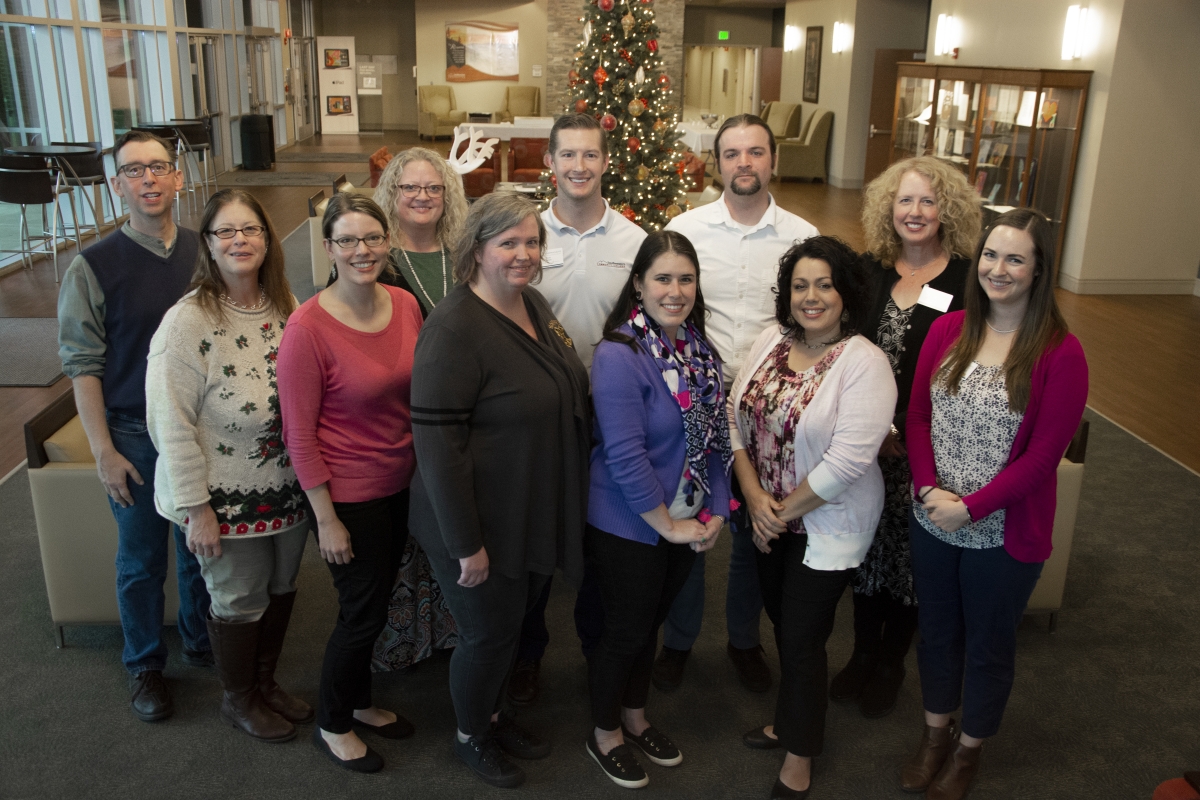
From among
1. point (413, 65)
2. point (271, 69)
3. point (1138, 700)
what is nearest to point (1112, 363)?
point (1138, 700)

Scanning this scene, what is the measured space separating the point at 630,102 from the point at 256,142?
36.8 feet

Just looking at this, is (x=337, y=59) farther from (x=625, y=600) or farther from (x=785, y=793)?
(x=785, y=793)

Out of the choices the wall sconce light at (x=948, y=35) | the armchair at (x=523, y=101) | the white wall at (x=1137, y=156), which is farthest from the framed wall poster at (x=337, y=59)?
the white wall at (x=1137, y=156)

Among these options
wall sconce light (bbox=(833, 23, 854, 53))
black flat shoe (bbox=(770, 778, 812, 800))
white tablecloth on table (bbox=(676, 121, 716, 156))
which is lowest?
black flat shoe (bbox=(770, 778, 812, 800))

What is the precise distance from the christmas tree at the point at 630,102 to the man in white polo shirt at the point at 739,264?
3.59 meters

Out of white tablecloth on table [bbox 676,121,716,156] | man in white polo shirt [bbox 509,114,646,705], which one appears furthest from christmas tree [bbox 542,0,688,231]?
white tablecloth on table [bbox 676,121,716,156]

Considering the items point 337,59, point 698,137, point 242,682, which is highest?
point 337,59

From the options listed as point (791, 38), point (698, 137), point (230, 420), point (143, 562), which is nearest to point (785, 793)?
point (230, 420)

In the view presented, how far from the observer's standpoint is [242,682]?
8.96 ft

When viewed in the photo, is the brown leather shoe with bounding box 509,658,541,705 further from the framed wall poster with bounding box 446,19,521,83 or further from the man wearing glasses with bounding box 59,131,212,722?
the framed wall poster with bounding box 446,19,521,83

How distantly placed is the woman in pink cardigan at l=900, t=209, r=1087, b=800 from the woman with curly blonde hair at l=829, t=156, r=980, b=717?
9.0 inches

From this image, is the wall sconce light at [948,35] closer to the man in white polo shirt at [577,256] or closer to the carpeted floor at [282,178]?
the carpeted floor at [282,178]

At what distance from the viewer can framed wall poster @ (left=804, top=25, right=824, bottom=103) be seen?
16750 millimetres

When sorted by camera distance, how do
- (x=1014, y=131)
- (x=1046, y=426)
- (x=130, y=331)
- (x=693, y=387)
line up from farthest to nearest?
(x=1014, y=131), (x=130, y=331), (x=693, y=387), (x=1046, y=426)
